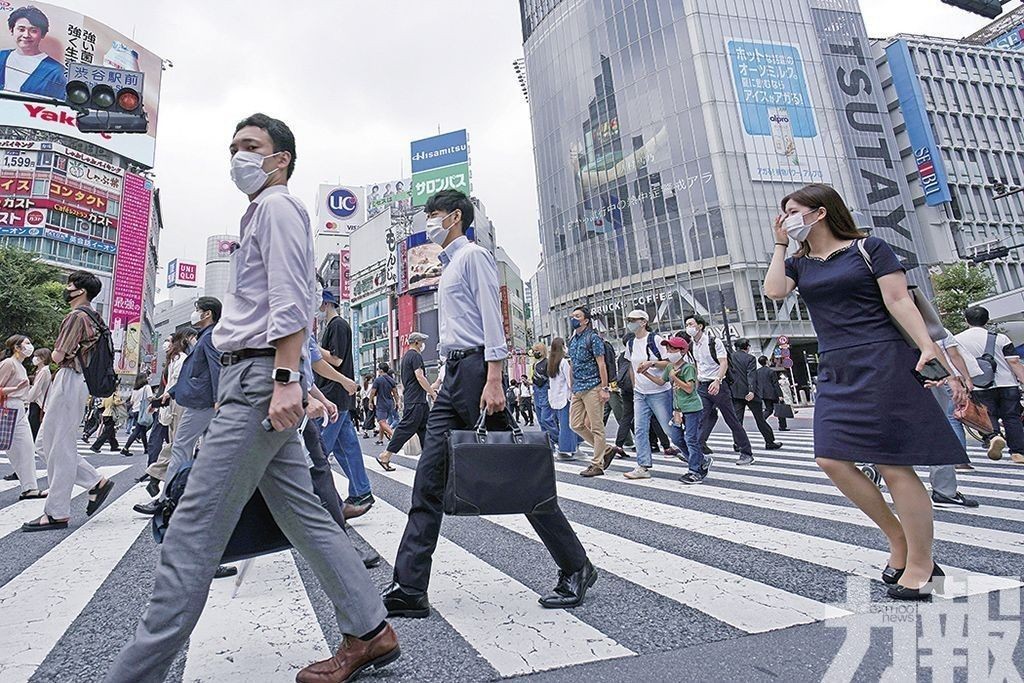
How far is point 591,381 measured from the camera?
6.00 metres

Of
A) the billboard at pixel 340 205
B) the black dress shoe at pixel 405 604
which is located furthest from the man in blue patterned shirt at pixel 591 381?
the billboard at pixel 340 205

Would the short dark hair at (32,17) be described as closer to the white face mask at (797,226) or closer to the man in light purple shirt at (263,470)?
the man in light purple shirt at (263,470)

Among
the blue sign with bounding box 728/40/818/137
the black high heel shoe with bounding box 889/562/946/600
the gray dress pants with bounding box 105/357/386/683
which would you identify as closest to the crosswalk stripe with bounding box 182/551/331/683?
the gray dress pants with bounding box 105/357/386/683

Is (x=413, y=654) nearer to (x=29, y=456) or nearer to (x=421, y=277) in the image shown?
(x=29, y=456)

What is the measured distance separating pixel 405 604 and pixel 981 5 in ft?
224

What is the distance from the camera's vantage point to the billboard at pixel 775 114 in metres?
39.5

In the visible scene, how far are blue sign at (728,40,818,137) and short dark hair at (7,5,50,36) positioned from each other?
55399mm

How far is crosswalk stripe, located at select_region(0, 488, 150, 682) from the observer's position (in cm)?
187

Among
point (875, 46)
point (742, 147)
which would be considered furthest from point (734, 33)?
point (875, 46)

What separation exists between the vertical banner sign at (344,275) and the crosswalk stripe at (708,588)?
7093 cm

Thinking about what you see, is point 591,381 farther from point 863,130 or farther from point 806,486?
point 863,130

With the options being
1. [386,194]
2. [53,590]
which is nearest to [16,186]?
[386,194]

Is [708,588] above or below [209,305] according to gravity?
below

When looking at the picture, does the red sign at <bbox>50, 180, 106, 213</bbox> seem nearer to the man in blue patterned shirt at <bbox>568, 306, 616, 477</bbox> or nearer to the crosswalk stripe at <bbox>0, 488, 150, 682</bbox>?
the crosswalk stripe at <bbox>0, 488, 150, 682</bbox>
